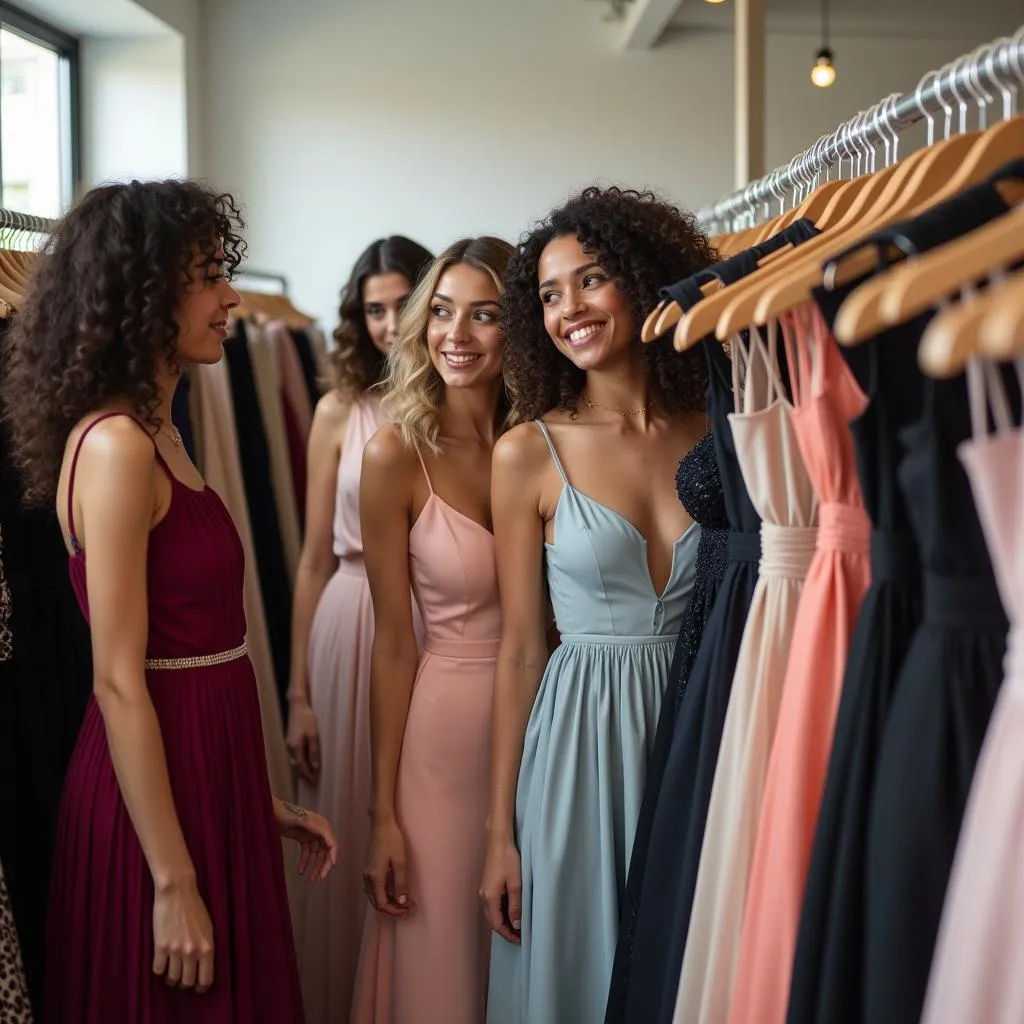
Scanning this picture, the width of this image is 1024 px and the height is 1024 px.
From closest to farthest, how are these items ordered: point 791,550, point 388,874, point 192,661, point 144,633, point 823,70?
1. point 791,550
2. point 144,633
3. point 192,661
4. point 388,874
5. point 823,70

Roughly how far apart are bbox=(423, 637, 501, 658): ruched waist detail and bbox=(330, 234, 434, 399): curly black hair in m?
1.10

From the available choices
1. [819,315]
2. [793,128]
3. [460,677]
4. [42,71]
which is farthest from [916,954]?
[793,128]

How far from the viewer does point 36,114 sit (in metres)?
4.41

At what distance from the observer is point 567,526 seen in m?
1.67

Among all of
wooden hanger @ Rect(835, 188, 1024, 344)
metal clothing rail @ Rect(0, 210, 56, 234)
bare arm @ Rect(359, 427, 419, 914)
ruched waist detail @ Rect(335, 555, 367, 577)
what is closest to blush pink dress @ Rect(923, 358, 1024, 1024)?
wooden hanger @ Rect(835, 188, 1024, 344)

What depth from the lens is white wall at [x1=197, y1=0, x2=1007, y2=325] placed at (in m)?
5.08

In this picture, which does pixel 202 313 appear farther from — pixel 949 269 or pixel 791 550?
pixel 949 269

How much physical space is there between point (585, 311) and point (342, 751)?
4.20ft

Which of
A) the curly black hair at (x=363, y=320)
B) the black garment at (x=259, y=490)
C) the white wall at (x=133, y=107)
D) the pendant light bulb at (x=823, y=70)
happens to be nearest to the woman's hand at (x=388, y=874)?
the black garment at (x=259, y=490)

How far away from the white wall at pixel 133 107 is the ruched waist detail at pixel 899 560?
421 cm

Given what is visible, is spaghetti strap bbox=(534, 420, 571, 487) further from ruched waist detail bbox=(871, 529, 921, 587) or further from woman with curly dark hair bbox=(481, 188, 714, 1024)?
ruched waist detail bbox=(871, 529, 921, 587)

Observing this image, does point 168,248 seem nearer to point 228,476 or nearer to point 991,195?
point 991,195

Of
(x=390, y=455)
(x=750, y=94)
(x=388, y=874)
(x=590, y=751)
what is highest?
(x=750, y=94)

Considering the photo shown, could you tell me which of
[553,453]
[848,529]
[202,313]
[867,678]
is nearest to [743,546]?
[848,529]
